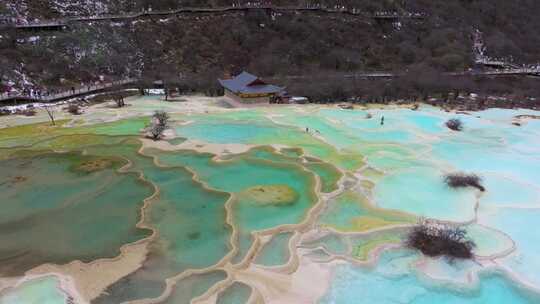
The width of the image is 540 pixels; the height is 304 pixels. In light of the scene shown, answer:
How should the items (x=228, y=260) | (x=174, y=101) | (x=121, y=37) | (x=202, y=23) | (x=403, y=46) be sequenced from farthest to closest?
(x=403, y=46) < (x=202, y=23) < (x=121, y=37) < (x=174, y=101) < (x=228, y=260)

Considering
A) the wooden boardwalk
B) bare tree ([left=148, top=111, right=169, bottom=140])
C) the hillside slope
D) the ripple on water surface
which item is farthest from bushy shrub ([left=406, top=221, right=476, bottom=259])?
the wooden boardwalk

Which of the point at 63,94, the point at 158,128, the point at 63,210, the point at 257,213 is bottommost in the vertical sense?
the point at 257,213

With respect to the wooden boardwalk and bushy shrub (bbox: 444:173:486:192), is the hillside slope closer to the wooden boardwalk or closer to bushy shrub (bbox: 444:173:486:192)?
the wooden boardwalk

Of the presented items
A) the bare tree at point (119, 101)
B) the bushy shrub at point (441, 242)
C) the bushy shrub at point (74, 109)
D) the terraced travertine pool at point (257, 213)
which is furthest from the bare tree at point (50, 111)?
the bushy shrub at point (441, 242)

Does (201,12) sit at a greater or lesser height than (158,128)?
greater

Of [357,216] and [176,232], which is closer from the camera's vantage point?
[176,232]

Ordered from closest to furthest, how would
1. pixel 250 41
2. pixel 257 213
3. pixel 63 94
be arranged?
pixel 257 213, pixel 63 94, pixel 250 41

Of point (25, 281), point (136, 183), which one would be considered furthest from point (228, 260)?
point (136, 183)

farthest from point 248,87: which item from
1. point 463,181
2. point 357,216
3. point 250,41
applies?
point 357,216

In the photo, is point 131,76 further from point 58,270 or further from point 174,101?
point 58,270

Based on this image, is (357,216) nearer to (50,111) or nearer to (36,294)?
(36,294)
